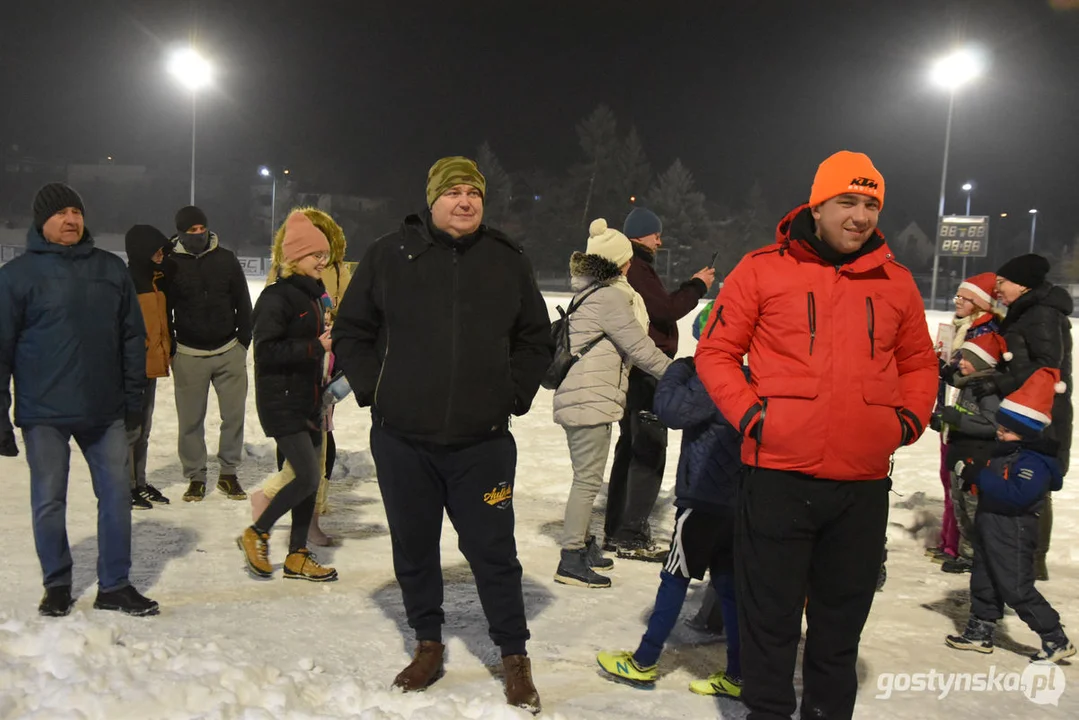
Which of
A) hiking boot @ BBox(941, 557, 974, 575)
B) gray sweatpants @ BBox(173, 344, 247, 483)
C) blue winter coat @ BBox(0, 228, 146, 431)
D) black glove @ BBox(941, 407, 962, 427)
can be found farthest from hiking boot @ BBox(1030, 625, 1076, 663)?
gray sweatpants @ BBox(173, 344, 247, 483)

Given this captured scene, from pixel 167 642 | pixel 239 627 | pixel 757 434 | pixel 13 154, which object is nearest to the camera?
pixel 757 434

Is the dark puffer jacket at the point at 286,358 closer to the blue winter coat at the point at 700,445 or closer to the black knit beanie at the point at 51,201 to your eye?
the black knit beanie at the point at 51,201

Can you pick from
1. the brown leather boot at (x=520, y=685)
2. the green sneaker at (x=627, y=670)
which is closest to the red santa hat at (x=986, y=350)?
the green sneaker at (x=627, y=670)

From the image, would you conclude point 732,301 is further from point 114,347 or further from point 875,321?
point 114,347

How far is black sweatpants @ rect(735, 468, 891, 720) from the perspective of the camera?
3.09 meters

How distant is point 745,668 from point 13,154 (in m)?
85.7

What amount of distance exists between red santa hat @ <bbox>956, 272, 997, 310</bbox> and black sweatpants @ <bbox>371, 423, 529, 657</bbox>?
3.46 m

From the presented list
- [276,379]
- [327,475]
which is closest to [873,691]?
[276,379]

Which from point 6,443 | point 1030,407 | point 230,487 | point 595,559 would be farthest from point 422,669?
point 230,487

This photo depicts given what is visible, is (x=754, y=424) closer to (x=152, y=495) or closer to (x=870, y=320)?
(x=870, y=320)

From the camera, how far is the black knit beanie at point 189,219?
23.8ft

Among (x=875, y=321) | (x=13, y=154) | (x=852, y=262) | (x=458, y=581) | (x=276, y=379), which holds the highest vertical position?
(x=13, y=154)

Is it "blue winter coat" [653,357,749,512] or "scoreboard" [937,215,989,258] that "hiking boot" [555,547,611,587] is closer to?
"blue winter coat" [653,357,749,512]

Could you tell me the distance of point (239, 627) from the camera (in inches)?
176
